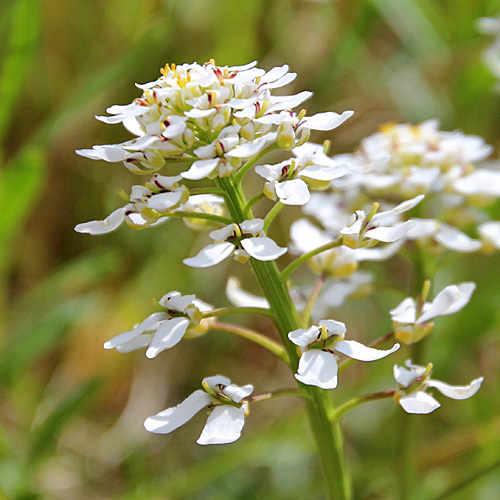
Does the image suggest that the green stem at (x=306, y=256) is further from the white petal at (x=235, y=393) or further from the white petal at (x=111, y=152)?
the white petal at (x=111, y=152)

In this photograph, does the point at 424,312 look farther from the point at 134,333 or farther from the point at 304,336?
the point at 134,333

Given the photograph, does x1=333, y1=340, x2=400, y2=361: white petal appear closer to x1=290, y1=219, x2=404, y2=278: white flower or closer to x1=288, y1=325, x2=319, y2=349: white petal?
x1=288, y1=325, x2=319, y2=349: white petal

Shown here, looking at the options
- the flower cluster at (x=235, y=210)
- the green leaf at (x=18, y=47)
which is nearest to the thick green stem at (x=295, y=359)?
the flower cluster at (x=235, y=210)

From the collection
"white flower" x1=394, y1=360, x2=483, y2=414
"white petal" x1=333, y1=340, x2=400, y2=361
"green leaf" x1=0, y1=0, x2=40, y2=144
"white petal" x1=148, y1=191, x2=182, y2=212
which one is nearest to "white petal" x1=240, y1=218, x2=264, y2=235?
"white petal" x1=148, y1=191, x2=182, y2=212

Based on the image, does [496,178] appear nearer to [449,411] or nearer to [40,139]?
[449,411]

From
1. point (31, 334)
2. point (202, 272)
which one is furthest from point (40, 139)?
point (202, 272)

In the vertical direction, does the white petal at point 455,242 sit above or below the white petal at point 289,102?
below
